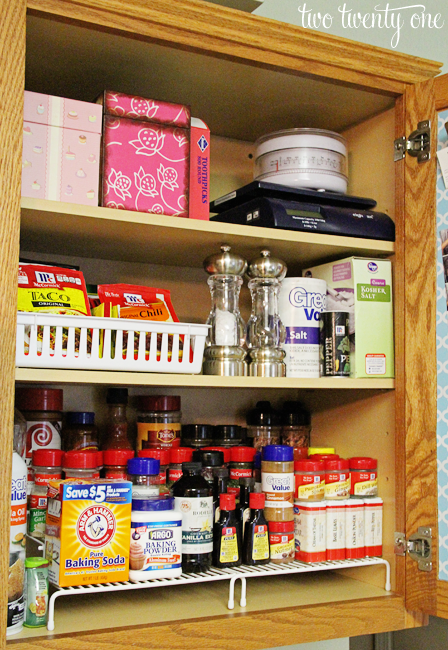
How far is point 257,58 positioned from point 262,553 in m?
0.92

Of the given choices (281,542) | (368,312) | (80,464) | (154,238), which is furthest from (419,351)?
(80,464)

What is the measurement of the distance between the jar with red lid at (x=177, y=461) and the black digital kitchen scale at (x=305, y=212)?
46 centimetres

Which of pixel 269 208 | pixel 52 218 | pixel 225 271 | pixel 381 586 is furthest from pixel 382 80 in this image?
pixel 381 586

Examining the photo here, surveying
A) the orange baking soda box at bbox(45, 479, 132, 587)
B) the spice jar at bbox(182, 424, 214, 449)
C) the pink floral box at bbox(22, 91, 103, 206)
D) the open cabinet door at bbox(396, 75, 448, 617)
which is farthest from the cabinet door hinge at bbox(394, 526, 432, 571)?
the pink floral box at bbox(22, 91, 103, 206)

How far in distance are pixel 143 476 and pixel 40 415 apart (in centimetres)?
27

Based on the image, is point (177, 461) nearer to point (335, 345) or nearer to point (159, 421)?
point (159, 421)

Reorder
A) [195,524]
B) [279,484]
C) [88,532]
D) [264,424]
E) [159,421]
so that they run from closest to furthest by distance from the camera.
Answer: [88,532], [195,524], [279,484], [159,421], [264,424]

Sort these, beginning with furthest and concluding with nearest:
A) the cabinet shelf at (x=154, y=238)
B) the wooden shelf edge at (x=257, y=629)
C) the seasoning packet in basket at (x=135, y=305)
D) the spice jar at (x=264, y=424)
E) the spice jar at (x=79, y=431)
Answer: the spice jar at (x=264, y=424) → the spice jar at (x=79, y=431) → the seasoning packet in basket at (x=135, y=305) → the cabinet shelf at (x=154, y=238) → the wooden shelf edge at (x=257, y=629)

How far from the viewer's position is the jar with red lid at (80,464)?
3.88 feet

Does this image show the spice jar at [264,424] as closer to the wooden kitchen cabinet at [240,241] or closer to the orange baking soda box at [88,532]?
the wooden kitchen cabinet at [240,241]

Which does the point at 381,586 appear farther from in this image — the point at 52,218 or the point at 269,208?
the point at 52,218

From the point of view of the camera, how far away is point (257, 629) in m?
1.16

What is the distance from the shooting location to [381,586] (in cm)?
137

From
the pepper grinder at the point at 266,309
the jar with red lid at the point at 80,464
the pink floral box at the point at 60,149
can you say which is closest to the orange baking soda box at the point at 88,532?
the jar with red lid at the point at 80,464
